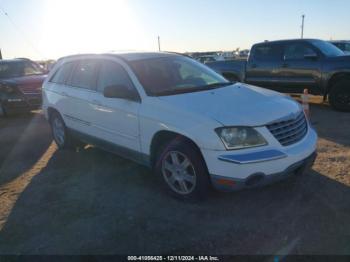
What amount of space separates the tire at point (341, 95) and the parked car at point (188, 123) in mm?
4801

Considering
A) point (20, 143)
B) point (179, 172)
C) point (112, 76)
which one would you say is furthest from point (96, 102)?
point (20, 143)

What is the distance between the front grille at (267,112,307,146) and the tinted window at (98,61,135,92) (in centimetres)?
189

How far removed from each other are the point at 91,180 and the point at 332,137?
431 cm

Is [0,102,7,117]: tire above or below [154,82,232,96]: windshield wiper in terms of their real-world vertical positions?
below

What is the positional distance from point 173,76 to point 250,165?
1901 mm

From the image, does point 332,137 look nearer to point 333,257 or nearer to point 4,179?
point 333,257

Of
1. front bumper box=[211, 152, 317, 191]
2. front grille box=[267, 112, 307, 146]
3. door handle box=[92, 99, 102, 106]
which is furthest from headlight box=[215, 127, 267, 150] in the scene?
door handle box=[92, 99, 102, 106]

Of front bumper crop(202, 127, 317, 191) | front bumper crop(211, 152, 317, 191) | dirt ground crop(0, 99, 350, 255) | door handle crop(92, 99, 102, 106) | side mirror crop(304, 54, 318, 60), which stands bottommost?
dirt ground crop(0, 99, 350, 255)

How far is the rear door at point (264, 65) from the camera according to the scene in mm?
10345

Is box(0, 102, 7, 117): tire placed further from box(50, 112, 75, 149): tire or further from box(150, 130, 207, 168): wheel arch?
box(150, 130, 207, 168): wheel arch

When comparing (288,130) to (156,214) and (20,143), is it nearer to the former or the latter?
(156,214)

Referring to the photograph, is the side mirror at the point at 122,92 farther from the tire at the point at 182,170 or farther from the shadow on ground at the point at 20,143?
the shadow on ground at the point at 20,143

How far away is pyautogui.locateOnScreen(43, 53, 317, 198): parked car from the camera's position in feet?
12.2

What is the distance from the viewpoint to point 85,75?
5781mm
